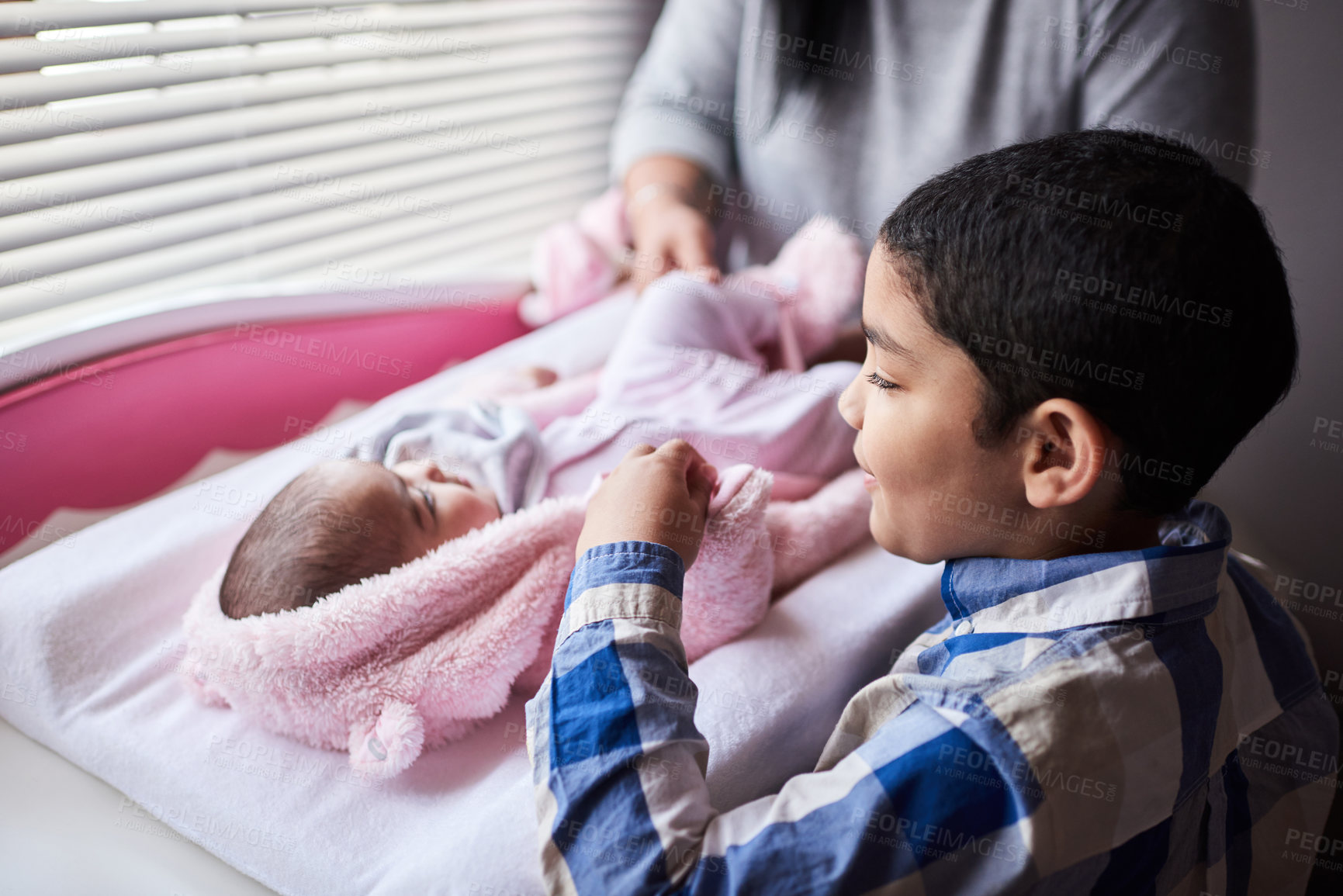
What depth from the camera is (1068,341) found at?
610 mm

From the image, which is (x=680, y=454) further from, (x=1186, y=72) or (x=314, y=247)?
(x=314, y=247)

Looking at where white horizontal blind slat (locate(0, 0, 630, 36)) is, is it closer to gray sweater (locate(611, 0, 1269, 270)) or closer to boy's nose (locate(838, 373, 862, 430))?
gray sweater (locate(611, 0, 1269, 270))

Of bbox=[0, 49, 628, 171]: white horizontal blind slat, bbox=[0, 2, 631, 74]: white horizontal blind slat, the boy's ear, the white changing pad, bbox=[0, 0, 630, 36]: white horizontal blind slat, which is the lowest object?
the white changing pad

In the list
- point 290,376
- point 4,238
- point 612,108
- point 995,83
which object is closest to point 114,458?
point 290,376

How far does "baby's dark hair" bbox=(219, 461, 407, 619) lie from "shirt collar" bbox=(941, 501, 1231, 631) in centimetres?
59

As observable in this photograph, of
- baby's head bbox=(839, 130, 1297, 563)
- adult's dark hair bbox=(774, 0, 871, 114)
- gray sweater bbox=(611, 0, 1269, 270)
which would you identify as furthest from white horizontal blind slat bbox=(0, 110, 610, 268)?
baby's head bbox=(839, 130, 1297, 563)

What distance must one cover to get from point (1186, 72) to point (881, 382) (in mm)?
779

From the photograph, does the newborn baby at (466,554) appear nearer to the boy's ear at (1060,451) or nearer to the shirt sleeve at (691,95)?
the boy's ear at (1060,451)

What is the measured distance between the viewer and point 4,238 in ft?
4.09

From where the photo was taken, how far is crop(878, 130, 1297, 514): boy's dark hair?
588 mm

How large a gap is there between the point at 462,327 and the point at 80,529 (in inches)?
27.5

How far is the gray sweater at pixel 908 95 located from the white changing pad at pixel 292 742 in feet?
2.29

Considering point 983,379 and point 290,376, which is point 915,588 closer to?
point 983,379

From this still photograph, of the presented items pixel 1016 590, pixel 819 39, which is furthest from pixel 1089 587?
pixel 819 39
